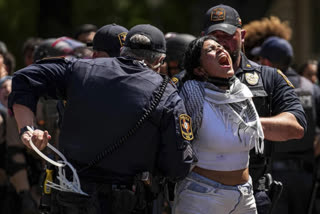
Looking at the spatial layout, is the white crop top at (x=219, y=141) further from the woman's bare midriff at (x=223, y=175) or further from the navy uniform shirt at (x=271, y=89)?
the navy uniform shirt at (x=271, y=89)

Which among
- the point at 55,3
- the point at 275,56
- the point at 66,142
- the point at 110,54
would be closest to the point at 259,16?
the point at 55,3

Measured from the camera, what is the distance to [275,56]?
6.18m

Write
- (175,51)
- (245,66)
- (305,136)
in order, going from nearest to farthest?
1. (245,66)
2. (305,136)
3. (175,51)

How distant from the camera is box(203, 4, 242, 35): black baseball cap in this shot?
466 cm

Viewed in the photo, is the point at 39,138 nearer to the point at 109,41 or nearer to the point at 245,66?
the point at 109,41

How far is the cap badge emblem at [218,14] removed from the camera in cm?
473

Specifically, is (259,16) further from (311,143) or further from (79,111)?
(79,111)

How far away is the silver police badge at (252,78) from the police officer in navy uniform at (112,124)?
2.75ft

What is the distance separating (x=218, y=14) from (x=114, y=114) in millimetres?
1396

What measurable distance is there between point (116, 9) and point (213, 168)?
28.5 feet

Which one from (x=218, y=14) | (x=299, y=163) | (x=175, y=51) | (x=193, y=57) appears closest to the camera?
(x=193, y=57)

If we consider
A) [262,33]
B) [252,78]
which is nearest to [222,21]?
[252,78]

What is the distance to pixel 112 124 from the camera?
3777 mm

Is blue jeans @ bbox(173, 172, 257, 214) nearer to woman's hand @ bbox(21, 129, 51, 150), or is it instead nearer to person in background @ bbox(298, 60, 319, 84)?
woman's hand @ bbox(21, 129, 51, 150)
